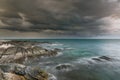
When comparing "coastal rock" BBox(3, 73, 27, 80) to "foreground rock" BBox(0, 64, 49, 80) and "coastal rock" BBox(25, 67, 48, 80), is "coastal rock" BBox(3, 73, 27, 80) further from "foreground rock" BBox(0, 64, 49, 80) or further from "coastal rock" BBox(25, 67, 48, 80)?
"coastal rock" BBox(25, 67, 48, 80)

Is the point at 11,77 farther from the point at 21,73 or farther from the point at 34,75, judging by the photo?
the point at 34,75

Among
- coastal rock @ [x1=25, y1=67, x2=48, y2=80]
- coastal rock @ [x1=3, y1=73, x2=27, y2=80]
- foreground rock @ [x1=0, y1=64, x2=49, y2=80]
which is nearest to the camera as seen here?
coastal rock @ [x1=3, y1=73, x2=27, y2=80]

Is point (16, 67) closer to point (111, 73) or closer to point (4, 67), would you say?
point (4, 67)

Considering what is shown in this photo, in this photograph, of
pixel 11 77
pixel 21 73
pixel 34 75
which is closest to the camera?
pixel 11 77

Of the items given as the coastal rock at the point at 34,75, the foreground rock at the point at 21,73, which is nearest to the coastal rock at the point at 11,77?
the foreground rock at the point at 21,73

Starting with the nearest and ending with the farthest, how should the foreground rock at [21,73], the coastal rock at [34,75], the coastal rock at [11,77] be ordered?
the coastal rock at [11,77]
the foreground rock at [21,73]
the coastal rock at [34,75]

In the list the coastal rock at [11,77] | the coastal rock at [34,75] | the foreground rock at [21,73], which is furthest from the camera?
the coastal rock at [34,75]

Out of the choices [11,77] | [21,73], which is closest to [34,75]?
[21,73]

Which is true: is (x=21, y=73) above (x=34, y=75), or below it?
above

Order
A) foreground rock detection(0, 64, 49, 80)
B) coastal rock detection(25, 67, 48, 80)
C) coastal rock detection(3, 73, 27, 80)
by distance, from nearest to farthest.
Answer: coastal rock detection(3, 73, 27, 80) < foreground rock detection(0, 64, 49, 80) < coastal rock detection(25, 67, 48, 80)

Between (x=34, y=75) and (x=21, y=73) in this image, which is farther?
(x=34, y=75)

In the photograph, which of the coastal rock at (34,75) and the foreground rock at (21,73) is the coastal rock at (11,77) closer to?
the foreground rock at (21,73)

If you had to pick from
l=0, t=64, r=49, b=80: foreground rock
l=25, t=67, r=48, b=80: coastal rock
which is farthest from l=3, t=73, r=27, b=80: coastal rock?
l=25, t=67, r=48, b=80: coastal rock

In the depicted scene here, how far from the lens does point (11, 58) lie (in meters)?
19.5
